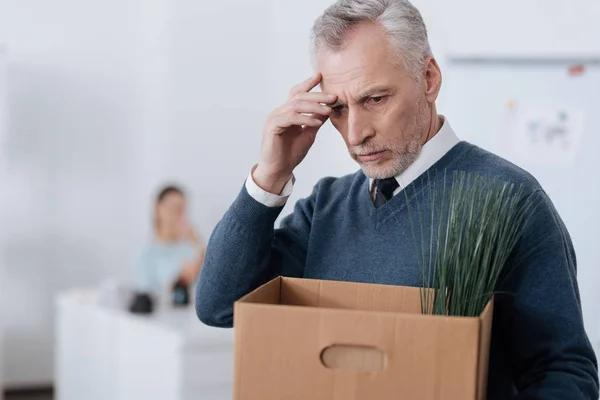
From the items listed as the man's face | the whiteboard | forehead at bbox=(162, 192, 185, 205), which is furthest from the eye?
forehead at bbox=(162, 192, 185, 205)

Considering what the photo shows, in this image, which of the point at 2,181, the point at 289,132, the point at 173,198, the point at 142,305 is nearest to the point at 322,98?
the point at 289,132

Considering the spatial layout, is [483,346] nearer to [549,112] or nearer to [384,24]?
[384,24]

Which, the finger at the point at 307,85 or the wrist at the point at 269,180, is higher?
the finger at the point at 307,85

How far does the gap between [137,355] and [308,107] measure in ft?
9.25

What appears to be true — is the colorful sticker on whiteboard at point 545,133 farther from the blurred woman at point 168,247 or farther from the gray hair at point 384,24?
the gray hair at point 384,24

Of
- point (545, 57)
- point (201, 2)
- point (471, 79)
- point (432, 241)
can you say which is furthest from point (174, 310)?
point (432, 241)

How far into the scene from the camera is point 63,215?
580 centimetres

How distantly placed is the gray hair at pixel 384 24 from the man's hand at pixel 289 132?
0.08 meters

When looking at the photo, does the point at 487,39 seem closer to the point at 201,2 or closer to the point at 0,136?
the point at 201,2

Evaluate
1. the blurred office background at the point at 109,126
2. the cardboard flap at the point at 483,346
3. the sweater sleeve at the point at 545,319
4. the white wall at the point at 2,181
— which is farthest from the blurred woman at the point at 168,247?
the cardboard flap at the point at 483,346

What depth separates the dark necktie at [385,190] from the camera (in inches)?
58.0

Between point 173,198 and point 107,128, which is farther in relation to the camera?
point 107,128

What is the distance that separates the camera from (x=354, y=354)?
3.40ft

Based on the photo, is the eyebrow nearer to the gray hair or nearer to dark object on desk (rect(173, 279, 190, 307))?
the gray hair
